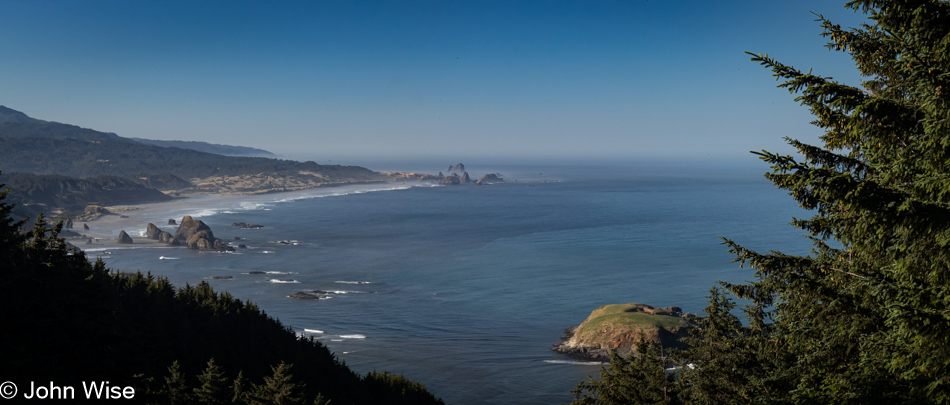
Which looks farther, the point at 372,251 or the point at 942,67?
the point at 372,251

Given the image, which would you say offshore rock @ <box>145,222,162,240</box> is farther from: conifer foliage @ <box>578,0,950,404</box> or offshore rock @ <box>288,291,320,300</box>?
conifer foliage @ <box>578,0,950,404</box>

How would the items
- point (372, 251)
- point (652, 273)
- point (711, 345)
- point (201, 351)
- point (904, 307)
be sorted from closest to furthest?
point (904, 307), point (711, 345), point (201, 351), point (652, 273), point (372, 251)

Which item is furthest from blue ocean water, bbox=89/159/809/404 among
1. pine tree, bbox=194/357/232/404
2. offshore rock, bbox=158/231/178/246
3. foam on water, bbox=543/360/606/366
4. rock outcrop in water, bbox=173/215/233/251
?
pine tree, bbox=194/357/232/404

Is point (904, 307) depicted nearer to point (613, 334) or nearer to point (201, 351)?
point (201, 351)

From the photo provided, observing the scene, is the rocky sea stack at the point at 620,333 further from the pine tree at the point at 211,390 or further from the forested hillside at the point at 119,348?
the pine tree at the point at 211,390

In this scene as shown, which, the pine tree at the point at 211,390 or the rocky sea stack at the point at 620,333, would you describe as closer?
the pine tree at the point at 211,390

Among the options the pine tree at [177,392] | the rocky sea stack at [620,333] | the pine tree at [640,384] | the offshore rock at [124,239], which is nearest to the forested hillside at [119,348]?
the pine tree at [177,392]

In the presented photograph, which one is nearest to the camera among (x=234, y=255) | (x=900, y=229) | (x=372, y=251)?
(x=900, y=229)

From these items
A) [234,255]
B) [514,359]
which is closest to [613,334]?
[514,359]
